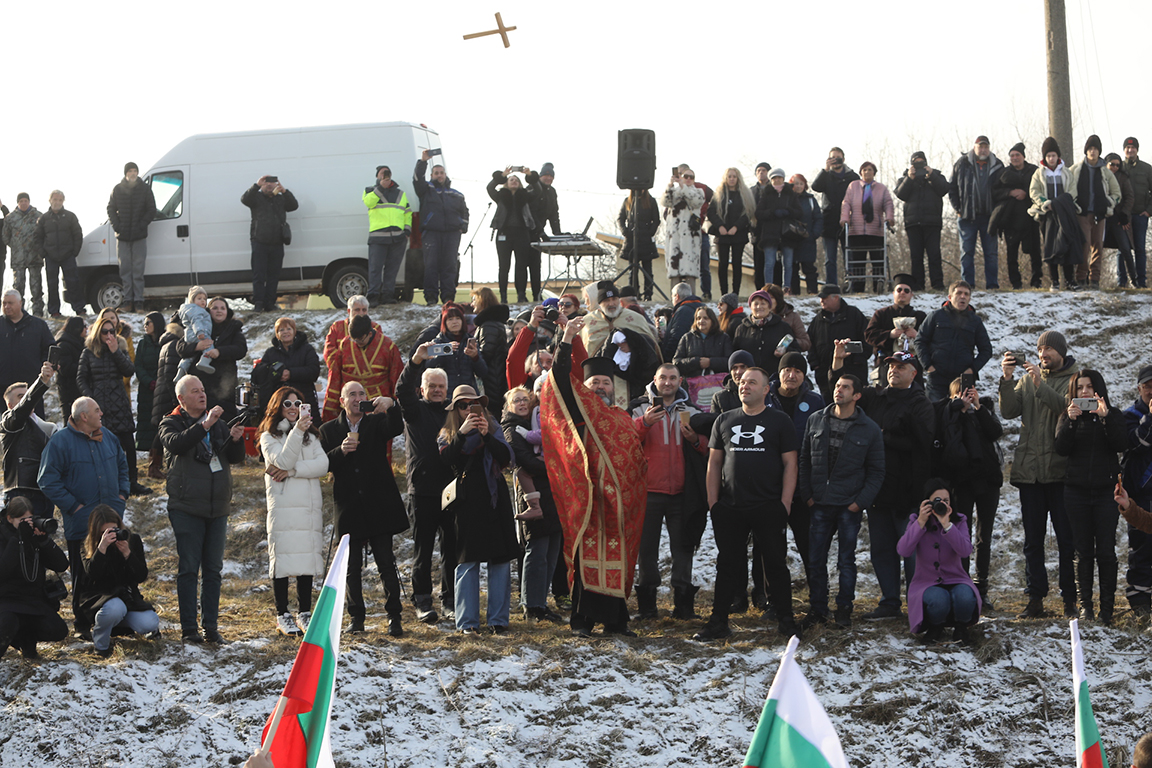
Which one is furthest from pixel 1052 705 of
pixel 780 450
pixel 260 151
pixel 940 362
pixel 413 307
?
pixel 260 151

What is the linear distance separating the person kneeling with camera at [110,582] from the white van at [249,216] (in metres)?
8.86

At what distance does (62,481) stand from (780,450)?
505cm

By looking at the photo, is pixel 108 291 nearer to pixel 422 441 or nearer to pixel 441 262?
pixel 441 262

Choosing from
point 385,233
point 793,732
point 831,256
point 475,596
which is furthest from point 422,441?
point 831,256

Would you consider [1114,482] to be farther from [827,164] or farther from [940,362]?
[827,164]

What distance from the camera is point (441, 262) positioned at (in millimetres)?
15992

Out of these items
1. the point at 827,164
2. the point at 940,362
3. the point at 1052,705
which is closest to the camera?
the point at 1052,705

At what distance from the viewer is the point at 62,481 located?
8.41m

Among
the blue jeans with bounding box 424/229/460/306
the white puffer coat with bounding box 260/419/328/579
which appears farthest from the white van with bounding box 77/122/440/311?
the white puffer coat with bounding box 260/419/328/579

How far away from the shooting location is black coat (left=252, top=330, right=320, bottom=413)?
1147 cm

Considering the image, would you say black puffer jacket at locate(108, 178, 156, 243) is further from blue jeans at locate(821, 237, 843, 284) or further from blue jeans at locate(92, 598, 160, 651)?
blue jeans at locate(92, 598, 160, 651)

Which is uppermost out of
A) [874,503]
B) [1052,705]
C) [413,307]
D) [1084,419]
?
[413,307]

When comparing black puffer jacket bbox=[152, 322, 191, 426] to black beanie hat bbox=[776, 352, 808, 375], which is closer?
black beanie hat bbox=[776, 352, 808, 375]

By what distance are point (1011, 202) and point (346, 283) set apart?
351 inches
